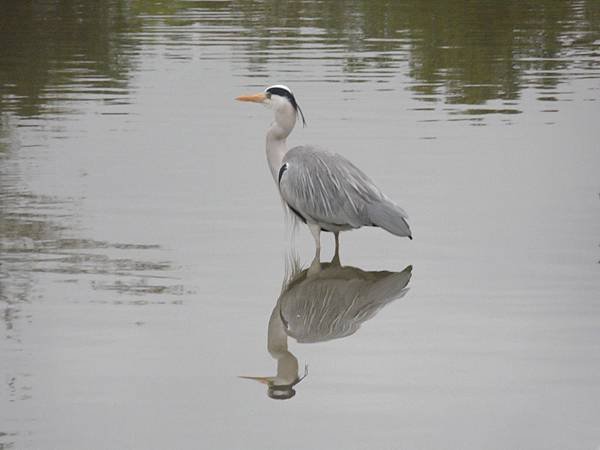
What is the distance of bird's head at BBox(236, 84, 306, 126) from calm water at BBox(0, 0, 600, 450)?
34.5 inches

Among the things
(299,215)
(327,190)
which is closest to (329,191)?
(327,190)

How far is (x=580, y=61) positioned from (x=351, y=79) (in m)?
4.40

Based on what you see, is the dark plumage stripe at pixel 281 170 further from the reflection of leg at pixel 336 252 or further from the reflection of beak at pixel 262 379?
the reflection of beak at pixel 262 379

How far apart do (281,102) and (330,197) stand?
1.13 meters

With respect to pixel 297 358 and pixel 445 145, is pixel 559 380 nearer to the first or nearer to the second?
pixel 297 358

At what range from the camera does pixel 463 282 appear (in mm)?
10461

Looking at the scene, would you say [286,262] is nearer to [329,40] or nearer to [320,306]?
[320,306]

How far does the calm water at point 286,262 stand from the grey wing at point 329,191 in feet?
1.09

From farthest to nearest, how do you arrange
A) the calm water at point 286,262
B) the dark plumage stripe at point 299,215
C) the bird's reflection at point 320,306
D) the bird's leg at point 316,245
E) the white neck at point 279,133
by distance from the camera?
the white neck at point 279,133 < the dark plumage stripe at point 299,215 < the bird's leg at point 316,245 < the bird's reflection at point 320,306 < the calm water at point 286,262

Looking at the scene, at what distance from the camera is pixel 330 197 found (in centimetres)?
1133

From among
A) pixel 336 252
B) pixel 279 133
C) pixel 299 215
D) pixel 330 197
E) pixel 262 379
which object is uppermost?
pixel 279 133

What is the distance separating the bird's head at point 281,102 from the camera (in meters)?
12.1

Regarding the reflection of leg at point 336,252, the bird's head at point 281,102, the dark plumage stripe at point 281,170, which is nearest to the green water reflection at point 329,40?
the bird's head at point 281,102

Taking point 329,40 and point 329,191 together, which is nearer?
point 329,191
